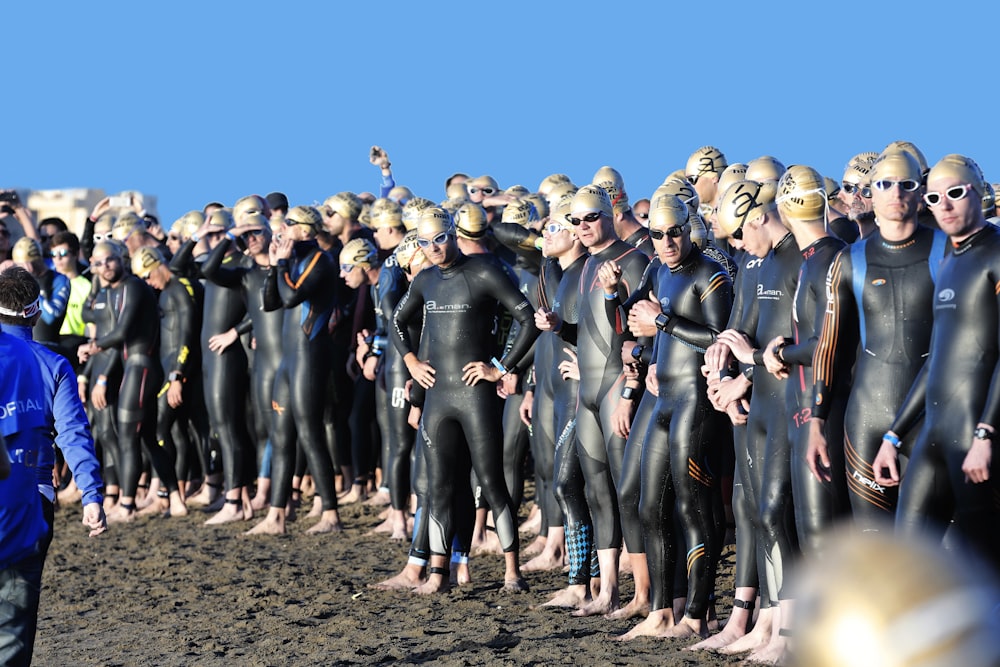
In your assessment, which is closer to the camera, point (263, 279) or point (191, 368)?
point (263, 279)

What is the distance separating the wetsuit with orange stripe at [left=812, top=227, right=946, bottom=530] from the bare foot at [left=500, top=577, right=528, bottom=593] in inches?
139

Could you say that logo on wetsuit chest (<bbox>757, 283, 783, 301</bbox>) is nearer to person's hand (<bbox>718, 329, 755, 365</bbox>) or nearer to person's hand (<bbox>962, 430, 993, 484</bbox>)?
person's hand (<bbox>718, 329, 755, 365</bbox>)

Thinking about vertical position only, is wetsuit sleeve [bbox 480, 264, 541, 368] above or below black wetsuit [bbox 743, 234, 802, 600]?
above

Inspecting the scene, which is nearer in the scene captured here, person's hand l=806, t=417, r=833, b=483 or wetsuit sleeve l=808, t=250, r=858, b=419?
wetsuit sleeve l=808, t=250, r=858, b=419

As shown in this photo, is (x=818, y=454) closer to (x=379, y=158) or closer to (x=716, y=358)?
(x=716, y=358)

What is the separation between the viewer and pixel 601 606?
8.16 meters

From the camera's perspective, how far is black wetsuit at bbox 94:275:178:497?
42.0ft

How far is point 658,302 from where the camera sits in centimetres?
758

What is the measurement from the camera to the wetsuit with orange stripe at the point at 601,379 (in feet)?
26.5

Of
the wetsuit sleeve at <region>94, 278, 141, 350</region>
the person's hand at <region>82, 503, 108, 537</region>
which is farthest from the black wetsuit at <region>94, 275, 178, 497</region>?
the person's hand at <region>82, 503, 108, 537</region>

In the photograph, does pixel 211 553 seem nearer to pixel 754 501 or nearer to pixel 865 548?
pixel 754 501

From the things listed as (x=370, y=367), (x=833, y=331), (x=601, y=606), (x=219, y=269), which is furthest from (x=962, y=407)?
(x=219, y=269)

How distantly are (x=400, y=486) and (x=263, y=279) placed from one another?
7.46 feet

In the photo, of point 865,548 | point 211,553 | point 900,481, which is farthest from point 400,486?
point 865,548
